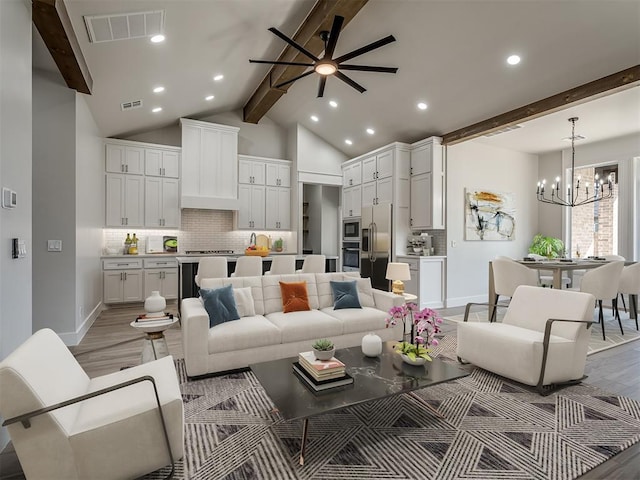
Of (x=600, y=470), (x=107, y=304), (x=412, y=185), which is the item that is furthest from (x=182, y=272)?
(x=600, y=470)

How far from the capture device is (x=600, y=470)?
6.04 ft

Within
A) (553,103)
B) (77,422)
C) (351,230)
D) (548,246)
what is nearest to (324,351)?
(77,422)

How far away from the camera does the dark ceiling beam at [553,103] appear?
12.8ft

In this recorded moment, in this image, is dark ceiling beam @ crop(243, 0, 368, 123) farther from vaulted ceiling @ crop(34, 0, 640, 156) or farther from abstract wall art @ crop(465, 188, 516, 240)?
abstract wall art @ crop(465, 188, 516, 240)

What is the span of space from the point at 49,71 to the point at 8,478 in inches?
152

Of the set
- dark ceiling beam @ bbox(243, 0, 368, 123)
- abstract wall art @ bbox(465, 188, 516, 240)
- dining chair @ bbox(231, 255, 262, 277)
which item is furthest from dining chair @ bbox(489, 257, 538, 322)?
dark ceiling beam @ bbox(243, 0, 368, 123)

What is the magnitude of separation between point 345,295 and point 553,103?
390cm

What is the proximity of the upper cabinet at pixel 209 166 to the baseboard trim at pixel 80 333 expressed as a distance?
2.51m

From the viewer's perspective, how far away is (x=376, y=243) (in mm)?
6566

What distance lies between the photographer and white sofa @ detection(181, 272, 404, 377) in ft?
9.60

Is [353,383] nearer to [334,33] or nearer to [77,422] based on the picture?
[77,422]

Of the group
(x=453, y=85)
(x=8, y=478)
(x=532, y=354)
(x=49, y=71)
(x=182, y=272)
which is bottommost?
(x=8, y=478)

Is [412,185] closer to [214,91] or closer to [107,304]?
[214,91]

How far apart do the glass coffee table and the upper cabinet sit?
506 cm
